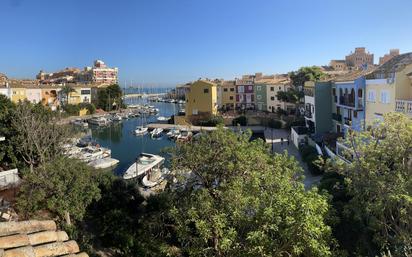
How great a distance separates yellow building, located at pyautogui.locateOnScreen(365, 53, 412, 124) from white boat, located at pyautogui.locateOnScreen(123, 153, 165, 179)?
69.3ft

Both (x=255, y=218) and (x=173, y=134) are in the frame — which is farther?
(x=173, y=134)

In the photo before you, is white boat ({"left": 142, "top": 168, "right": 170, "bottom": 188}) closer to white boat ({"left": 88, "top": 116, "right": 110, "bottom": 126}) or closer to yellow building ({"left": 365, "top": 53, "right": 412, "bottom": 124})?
yellow building ({"left": 365, "top": 53, "right": 412, "bottom": 124})

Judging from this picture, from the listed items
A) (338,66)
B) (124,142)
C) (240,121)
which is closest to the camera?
(124,142)

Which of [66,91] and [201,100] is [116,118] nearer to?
[66,91]

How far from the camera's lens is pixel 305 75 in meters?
58.7

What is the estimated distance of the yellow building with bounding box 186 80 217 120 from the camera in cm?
7256

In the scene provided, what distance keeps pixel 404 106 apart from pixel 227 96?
6139cm

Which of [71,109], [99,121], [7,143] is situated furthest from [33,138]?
[71,109]

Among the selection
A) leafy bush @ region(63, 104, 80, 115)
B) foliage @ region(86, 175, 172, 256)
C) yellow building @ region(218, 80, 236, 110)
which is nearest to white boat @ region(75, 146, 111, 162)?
foliage @ region(86, 175, 172, 256)

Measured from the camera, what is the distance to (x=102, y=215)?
19.3m

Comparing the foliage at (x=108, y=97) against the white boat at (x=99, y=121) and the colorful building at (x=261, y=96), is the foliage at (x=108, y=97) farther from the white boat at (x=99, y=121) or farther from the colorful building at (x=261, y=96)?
the colorful building at (x=261, y=96)

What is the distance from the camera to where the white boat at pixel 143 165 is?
36537 millimetres

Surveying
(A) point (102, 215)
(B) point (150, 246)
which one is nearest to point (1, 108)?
(A) point (102, 215)

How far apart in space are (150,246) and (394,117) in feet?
37.0
